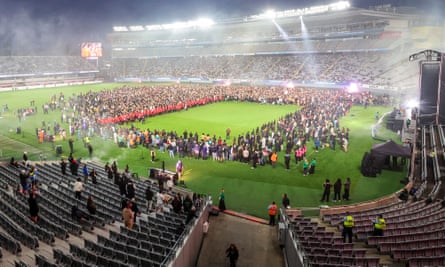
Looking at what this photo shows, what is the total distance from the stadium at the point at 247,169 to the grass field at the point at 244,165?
0.12 metres

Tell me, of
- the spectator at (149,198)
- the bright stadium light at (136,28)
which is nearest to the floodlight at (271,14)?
the bright stadium light at (136,28)

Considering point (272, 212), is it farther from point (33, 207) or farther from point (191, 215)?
point (33, 207)

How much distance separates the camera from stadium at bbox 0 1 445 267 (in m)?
10.1

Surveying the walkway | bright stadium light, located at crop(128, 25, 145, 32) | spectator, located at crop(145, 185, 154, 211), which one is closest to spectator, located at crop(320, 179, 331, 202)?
the walkway

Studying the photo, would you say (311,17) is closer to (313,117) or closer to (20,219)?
(313,117)

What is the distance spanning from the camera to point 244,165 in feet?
71.3

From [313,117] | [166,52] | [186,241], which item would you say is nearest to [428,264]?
[186,241]

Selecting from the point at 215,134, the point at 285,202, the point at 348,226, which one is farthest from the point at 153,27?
the point at 348,226

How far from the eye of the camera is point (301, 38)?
7288cm

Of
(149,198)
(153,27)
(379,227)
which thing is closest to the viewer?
(379,227)

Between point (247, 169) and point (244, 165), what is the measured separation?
78 cm

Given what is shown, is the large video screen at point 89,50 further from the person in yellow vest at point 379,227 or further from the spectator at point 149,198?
the person in yellow vest at point 379,227

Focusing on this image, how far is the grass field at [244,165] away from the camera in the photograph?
17.2 m

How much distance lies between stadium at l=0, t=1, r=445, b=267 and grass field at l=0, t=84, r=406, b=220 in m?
0.12
